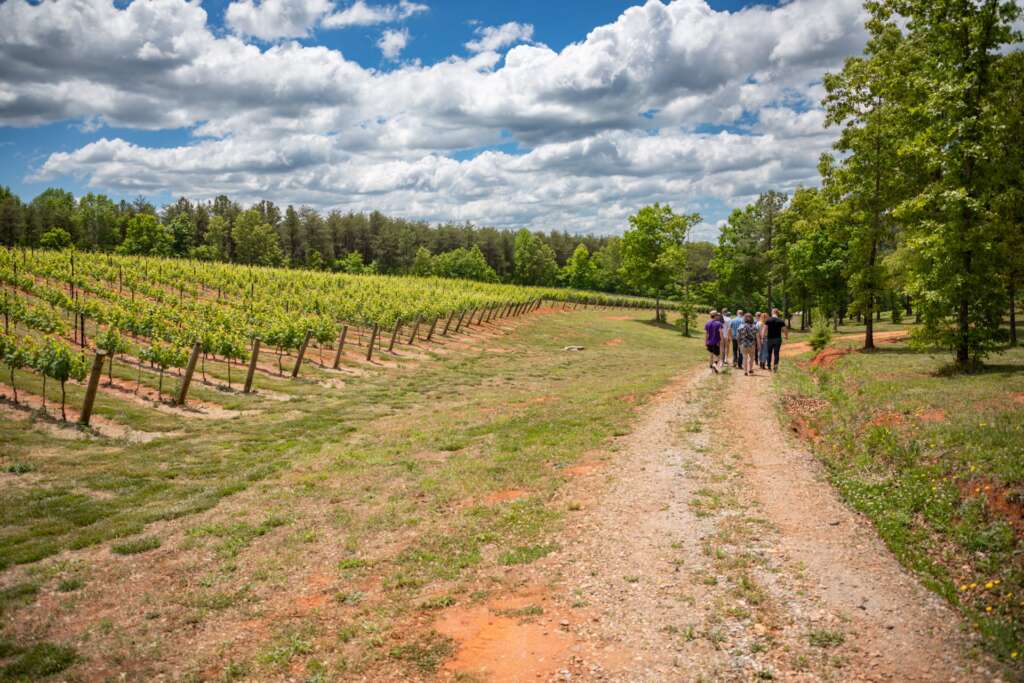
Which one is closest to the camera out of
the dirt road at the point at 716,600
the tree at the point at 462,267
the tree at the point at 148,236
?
the dirt road at the point at 716,600

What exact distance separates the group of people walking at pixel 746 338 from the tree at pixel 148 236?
9755 cm

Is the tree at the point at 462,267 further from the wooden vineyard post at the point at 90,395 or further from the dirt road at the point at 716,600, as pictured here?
the dirt road at the point at 716,600

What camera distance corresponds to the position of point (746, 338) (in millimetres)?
22297

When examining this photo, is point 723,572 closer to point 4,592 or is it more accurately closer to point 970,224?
point 4,592

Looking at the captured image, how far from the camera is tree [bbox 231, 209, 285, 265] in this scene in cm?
9912

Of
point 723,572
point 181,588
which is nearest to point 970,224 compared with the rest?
point 723,572

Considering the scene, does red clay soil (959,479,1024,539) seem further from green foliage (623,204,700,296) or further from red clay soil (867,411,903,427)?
green foliage (623,204,700,296)

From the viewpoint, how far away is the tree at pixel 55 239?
8291cm

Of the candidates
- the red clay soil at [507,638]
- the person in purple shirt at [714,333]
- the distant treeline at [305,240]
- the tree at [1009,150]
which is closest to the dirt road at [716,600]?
the red clay soil at [507,638]

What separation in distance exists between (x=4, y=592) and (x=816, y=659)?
31.1 feet

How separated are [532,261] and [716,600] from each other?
4774 inches

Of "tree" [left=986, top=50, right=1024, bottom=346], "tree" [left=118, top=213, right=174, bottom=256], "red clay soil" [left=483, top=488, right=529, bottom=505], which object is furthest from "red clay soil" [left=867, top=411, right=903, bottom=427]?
"tree" [left=118, top=213, right=174, bottom=256]

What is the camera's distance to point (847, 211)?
2766cm

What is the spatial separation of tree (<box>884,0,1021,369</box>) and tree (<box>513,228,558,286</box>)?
109 m
